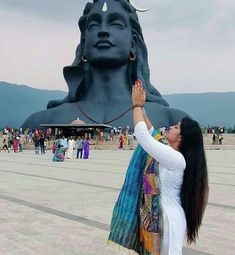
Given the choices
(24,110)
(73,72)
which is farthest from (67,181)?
(24,110)

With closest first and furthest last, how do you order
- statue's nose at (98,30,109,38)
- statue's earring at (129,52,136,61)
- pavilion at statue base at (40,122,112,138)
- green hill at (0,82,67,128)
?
1. pavilion at statue base at (40,122,112,138)
2. statue's nose at (98,30,109,38)
3. statue's earring at (129,52,136,61)
4. green hill at (0,82,67,128)

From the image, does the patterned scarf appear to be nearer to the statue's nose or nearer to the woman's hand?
the woman's hand

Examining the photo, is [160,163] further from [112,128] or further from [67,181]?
[112,128]

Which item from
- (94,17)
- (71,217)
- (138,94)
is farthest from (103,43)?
(138,94)

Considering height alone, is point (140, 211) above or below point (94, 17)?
below

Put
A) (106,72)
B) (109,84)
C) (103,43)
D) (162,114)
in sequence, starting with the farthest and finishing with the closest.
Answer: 1. (109,84)
2. (106,72)
3. (162,114)
4. (103,43)

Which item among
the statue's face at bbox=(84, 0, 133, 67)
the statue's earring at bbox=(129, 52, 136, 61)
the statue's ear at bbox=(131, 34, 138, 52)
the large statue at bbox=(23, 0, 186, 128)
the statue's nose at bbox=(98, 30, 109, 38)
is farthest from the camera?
the statue's ear at bbox=(131, 34, 138, 52)

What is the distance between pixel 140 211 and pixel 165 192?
0.55 feet

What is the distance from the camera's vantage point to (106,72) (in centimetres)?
3741

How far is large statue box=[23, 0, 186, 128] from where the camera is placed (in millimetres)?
A: 35656

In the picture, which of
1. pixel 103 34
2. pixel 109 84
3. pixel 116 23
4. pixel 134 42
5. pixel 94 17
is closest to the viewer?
pixel 103 34

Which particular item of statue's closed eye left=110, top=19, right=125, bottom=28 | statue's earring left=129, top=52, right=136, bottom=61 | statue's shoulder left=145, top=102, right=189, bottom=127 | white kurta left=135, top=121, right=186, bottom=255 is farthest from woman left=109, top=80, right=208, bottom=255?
statue's earring left=129, top=52, right=136, bottom=61

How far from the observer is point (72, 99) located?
1516 inches

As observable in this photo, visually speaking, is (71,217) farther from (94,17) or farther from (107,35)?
(94,17)
